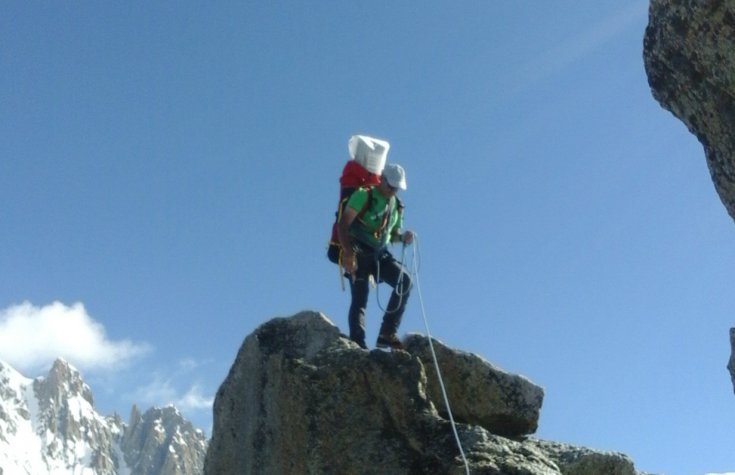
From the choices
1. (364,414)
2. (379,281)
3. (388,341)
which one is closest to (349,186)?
(379,281)

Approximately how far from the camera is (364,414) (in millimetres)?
9906

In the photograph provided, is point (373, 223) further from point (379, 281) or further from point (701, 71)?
point (701, 71)

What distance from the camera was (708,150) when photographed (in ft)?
28.1

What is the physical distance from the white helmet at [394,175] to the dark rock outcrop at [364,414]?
2094 millimetres

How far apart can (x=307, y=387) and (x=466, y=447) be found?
76.6 inches

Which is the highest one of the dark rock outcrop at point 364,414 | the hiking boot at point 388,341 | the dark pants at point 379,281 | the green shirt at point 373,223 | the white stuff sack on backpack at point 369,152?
the white stuff sack on backpack at point 369,152

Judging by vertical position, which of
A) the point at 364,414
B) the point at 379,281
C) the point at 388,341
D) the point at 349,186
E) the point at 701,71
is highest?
the point at 349,186

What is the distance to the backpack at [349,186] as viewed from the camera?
1203 centimetres

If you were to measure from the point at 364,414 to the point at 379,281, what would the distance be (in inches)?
106

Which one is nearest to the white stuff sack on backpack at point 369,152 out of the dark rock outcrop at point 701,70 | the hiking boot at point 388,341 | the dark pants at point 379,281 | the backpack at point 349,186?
the backpack at point 349,186

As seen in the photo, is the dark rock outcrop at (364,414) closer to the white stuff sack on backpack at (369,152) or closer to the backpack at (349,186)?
the backpack at (349,186)

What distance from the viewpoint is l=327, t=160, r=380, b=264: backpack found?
39.5 ft

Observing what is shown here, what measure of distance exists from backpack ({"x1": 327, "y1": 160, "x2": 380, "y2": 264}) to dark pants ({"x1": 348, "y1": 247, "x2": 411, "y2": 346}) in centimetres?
36

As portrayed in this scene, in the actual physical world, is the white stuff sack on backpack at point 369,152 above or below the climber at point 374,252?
Result: above
